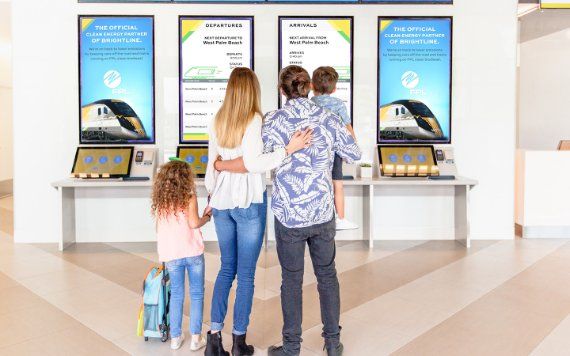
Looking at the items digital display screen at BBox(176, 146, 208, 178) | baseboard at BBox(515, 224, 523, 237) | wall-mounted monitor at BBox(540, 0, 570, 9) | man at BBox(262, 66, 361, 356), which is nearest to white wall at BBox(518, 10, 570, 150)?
wall-mounted monitor at BBox(540, 0, 570, 9)

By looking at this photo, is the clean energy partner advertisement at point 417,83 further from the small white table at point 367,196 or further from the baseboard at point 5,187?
the baseboard at point 5,187

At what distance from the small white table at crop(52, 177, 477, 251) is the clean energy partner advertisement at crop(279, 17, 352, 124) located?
3.71 feet

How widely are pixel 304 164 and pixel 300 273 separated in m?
0.52

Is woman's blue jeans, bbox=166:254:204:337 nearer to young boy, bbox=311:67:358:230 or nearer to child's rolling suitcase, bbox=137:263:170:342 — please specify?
child's rolling suitcase, bbox=137:263:170:342

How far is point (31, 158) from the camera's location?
5.64 m

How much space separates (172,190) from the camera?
2.70m

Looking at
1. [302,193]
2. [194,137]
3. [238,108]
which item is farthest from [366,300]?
[194,137]

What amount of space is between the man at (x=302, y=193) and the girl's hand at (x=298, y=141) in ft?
0.13

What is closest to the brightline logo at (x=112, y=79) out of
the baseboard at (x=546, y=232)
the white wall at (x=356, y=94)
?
the white wall at (x=356, y=94)

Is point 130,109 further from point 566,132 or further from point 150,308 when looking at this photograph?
point 566,132

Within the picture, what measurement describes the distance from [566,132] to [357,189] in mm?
5942

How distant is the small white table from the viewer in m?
5.19

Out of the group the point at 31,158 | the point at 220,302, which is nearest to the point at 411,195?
the point at 220,302

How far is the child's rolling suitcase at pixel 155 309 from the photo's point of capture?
288 cm
